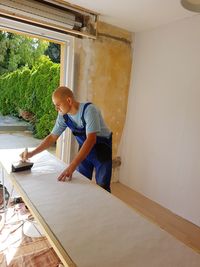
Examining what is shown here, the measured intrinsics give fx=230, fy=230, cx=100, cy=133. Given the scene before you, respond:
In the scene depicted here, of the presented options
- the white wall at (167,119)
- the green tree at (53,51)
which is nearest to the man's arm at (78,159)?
the white wall at (167,119)

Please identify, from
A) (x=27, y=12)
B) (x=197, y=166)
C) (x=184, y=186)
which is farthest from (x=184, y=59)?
(x=27, y=12)

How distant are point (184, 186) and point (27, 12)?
2.50 meters

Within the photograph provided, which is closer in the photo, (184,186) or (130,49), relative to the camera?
(184,186)

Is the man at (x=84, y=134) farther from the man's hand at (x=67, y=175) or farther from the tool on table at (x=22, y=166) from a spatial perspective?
the tool on table at (x=22, y=166)

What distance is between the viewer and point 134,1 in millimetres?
2232

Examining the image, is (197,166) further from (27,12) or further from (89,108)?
(27,12)

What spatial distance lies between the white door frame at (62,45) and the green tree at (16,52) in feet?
5.45

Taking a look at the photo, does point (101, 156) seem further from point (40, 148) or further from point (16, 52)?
point (16, 52)

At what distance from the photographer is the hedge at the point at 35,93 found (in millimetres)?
3838

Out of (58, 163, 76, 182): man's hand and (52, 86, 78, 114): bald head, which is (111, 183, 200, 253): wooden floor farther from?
(52, 86, 78, 114): bald head

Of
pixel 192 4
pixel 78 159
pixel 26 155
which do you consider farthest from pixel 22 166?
pixel 192 4

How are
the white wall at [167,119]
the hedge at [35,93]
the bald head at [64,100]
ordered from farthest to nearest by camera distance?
the hedge at [35,93]
the white wall at [167,119]
the bald head at [64,100]

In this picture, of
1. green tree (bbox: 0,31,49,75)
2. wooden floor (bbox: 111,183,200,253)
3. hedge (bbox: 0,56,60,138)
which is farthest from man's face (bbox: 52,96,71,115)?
green tree (bbox: 0,31,49,75)

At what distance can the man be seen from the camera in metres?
1.67
